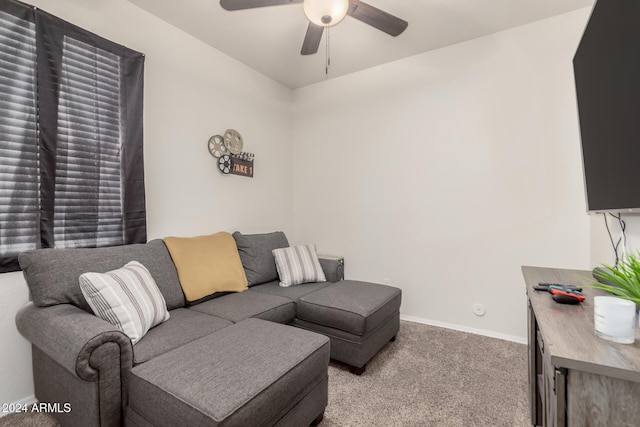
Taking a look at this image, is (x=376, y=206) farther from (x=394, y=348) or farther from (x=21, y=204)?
(x=21, y=204)

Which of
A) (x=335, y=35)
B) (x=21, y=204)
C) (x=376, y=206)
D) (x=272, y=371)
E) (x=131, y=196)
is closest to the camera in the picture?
(x=272, y=371)

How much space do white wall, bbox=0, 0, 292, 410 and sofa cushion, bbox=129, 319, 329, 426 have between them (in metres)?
Result: 1.11

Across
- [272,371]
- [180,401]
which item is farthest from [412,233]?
[180,401]

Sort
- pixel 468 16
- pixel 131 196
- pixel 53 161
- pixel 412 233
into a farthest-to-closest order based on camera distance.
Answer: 1. pixel 412 233
2. pixel 468 16
3. pixel 131 196
4. pixel 53 161

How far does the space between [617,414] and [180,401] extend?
128 centimetres

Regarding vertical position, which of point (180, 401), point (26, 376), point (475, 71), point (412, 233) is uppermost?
point (475, 71)

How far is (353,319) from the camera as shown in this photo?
1986 millimetres

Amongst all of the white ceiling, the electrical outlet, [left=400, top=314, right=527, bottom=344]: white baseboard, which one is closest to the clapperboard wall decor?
the white ceiling

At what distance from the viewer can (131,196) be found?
216 cm

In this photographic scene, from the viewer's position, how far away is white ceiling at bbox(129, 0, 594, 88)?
224cm

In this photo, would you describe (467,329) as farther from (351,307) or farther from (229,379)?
(229,379)

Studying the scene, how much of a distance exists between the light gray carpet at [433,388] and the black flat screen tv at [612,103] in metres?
1.21

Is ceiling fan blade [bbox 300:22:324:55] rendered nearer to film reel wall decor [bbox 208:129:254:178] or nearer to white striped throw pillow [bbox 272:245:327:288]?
film reel wall decor [bbox 208:129:254:178]

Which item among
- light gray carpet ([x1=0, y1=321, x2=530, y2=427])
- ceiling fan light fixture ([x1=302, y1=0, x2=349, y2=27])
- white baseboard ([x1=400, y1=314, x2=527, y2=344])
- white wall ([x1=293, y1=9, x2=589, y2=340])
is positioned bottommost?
light gray carpet ([x1=0, y1=321, x2=530, y2=427])
